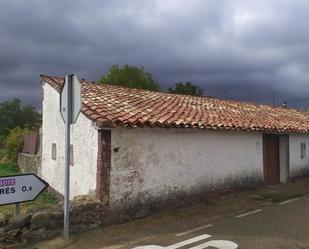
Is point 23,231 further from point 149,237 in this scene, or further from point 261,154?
point 261,154

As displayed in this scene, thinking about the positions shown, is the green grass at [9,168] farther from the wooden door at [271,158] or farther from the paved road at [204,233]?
the paved road at [204,233]

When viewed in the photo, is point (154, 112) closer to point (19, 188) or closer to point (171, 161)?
point (171, 161)

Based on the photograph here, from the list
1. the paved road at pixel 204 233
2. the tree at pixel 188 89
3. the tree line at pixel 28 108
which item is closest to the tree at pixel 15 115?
the tree line at pixel 28 108

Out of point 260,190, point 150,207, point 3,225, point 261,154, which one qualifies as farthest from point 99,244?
point 261,154

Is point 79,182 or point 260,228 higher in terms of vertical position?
point 79,182

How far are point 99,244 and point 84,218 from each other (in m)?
0.97

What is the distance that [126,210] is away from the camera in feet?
34.0

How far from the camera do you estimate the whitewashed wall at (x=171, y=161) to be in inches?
410

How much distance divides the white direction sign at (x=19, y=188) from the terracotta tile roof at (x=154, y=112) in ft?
6.99

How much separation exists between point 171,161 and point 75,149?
8.36 feet

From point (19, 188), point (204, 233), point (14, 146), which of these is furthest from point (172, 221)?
point (14, 146)

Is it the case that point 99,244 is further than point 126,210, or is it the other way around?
point 126,210

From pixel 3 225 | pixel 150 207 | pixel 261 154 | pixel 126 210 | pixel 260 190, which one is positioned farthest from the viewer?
pixel 261 154

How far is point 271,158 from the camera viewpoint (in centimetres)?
1712
